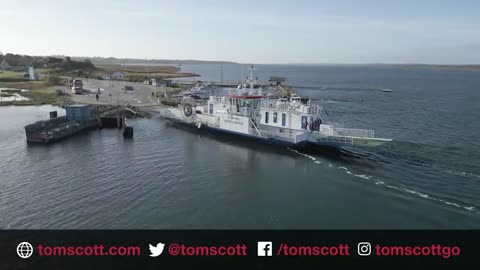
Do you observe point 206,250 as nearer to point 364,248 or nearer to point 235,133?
point 364,248

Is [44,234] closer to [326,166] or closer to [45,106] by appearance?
[326,166]

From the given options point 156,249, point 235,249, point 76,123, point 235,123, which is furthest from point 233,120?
point 156,249

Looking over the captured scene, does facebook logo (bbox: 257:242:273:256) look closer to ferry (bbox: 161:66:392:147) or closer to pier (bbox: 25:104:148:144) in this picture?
ferry (bbox: 161:66:392:147)

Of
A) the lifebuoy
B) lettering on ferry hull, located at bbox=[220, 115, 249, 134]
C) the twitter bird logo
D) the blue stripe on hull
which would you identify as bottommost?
the twitter bird logo

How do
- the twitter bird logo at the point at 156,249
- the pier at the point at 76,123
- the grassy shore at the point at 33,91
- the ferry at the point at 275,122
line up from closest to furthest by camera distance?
the twitter bird logo at the point at 156,249
the ferry at the point at 275,122
the pier at the point at 76,123
the grassy shore at the point at 33,91

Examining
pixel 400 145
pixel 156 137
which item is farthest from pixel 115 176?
pixel 400 145

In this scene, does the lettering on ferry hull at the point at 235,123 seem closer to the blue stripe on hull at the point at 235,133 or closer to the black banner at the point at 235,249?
the blue stripe on hull at the point at 235,133

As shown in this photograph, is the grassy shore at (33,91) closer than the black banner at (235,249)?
No

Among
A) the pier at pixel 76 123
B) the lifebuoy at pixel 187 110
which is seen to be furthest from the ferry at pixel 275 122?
the pier at pixel 76 123

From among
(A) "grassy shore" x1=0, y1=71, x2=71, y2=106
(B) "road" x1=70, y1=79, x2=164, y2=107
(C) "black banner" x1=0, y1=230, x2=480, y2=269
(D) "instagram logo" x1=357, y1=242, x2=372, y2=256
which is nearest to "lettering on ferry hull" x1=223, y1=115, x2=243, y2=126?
(C) "black banner" x1=0, y1=230, x2=480, y2=269
